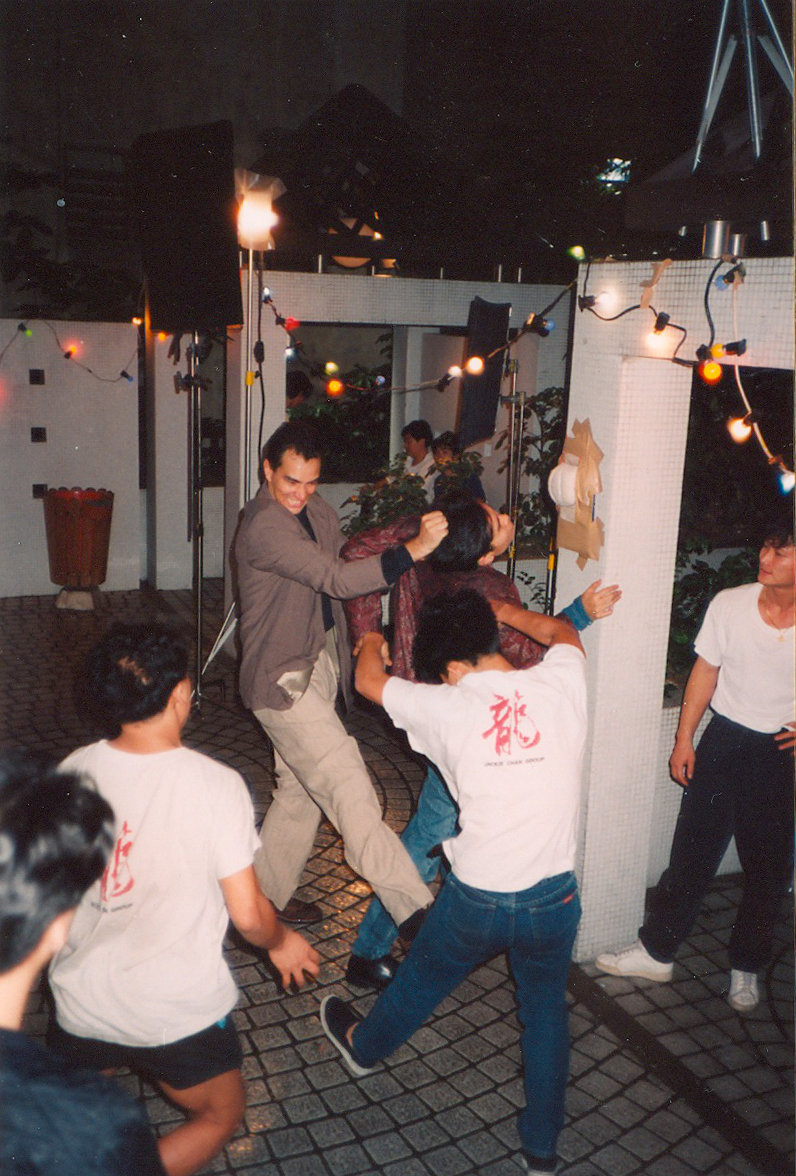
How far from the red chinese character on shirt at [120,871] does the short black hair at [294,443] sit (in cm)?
213

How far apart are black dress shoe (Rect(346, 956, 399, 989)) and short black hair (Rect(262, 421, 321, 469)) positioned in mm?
2201

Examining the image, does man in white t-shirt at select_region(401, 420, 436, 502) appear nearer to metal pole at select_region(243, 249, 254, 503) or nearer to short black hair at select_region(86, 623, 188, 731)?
metal pole at select_region(243, 249, 254, 503)

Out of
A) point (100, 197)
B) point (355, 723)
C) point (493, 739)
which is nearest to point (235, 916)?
point (493, 739)

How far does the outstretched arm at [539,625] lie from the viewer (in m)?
3.70

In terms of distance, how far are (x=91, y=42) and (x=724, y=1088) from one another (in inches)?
581

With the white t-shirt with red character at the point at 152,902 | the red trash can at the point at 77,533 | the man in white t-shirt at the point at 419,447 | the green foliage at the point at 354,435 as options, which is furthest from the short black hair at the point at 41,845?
the green foliage at the point at 354,435

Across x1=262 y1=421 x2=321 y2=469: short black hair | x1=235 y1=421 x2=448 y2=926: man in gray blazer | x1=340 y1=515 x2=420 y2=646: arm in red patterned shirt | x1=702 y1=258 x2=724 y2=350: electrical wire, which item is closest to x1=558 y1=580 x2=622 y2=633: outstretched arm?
x1=340 y1=515 x2=420 y2=646: arm in red patterned shirt

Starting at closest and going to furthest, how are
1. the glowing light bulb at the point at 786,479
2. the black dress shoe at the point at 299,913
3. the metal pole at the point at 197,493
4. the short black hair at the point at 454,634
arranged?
1. the short black hair at the point at 454,634
2. the glowing light bulb at the point at 786,479
3. the black dress shoe at the point at 299,913
4. the metal pole at the point at 197,493

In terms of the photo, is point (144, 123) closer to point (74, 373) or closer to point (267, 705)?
point (74, 373)

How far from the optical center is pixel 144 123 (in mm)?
14461

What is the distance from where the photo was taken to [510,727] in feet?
10.0

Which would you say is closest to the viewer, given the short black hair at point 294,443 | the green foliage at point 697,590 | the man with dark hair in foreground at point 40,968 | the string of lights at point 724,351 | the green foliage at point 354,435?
the man with dark hair in foreground at point 40,968

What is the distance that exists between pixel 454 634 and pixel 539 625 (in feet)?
2.47

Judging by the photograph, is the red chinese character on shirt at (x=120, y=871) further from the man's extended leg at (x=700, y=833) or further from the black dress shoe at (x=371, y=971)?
the man's extended leg at (x=700, y=833)
